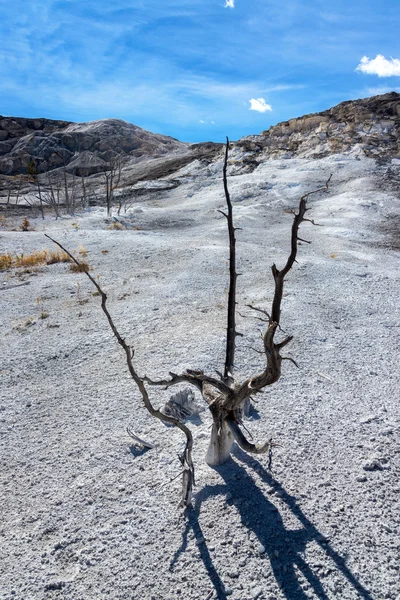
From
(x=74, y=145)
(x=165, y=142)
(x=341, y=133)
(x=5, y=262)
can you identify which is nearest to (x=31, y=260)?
(x=5, y=262)

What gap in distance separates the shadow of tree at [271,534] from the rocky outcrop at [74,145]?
5036 centimetres

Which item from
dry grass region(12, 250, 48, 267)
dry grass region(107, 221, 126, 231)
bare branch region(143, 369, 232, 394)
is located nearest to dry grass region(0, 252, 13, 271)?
dry grass region(12, 250, 48, 267)

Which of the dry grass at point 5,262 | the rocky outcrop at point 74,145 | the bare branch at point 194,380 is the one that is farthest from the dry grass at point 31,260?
the rocky outcrop at point 74,145

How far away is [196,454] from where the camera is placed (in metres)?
3.95

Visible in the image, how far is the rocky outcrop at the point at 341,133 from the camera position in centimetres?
2909

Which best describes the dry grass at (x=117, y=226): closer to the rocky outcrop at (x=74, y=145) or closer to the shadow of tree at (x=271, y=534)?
the shadow of tree at (x=271, y=534)

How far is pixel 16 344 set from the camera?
23.2 ft

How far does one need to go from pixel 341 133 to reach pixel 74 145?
133ft

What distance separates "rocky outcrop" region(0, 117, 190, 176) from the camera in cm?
5412

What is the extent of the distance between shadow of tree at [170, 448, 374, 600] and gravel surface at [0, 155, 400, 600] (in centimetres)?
1

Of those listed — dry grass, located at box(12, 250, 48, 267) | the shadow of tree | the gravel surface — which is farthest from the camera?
dry grass, located at box(12, 250, 48, 267)

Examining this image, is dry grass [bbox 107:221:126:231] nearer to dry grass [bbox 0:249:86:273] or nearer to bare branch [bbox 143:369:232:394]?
dry grass [bbox 0:249:86:273]

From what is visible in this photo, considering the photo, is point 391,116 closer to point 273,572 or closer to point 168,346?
point 168,346

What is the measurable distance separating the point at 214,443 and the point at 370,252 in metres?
10.7
